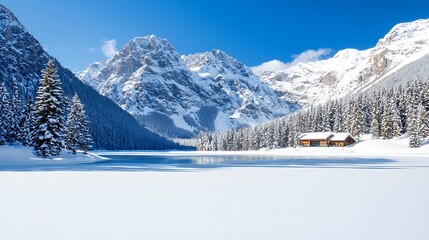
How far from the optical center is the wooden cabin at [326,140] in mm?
89688

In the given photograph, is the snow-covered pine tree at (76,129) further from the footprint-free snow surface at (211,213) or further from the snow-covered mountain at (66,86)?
the snow-covered mountain at (66,86)

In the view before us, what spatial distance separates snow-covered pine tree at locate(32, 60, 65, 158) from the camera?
128 feet

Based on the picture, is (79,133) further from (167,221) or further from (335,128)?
(335,128)

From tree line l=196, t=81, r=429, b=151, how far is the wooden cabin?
4.74m

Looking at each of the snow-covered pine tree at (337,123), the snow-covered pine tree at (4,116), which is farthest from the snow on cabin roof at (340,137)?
the snow-covered pine tree at (4,116)

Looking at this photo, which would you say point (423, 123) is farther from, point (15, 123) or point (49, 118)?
point (15, 123)

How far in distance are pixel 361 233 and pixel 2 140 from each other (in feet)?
187

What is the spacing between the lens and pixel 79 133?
165ft

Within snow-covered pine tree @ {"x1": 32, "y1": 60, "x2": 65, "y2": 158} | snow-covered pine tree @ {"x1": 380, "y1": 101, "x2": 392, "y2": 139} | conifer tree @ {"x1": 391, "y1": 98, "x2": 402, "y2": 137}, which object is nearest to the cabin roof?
snow-covered pine tree @ {"x1": 380, "y1": 101, "x2": 392, "y2": 139}

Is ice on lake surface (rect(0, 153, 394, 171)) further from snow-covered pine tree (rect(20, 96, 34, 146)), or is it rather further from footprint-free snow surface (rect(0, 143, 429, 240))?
snow-covered pine tree (rect(20, 96, 34, 146))

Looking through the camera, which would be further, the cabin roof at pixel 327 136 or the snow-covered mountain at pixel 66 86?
the snow-covered mountain at pixel 66 86

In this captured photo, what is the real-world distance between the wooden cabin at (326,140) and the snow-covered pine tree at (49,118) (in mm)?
71119

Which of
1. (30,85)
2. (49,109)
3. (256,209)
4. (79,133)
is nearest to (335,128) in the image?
(79,133)

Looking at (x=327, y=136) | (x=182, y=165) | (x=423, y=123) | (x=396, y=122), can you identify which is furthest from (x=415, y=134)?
(x=182, y=165)
